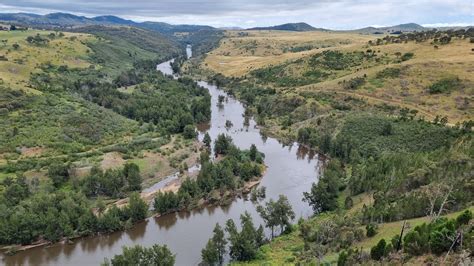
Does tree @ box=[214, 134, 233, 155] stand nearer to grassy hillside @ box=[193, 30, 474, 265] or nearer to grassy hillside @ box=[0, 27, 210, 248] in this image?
grassy hillside @ box=[0, 27, 210, 248]

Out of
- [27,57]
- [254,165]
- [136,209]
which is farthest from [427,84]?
[27,57]

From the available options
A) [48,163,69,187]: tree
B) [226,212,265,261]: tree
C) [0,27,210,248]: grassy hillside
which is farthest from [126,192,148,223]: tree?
[48,163,69,187]: tree

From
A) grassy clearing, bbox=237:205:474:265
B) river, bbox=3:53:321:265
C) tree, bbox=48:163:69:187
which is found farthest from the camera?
tree, bbox=48:163:69:187

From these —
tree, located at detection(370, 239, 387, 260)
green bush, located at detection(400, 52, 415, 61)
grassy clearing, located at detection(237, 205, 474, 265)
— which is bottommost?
grassy clearing, located at detection(237, 205, 474, 265)

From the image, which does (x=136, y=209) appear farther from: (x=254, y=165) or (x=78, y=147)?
(x=78, y=147)

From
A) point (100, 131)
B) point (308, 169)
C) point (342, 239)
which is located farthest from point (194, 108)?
point (342, 239)

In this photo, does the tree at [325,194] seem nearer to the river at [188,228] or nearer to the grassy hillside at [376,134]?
the grassy hillside at [376,134]

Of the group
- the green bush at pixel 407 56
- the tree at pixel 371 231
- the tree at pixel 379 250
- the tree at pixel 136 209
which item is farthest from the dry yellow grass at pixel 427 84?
the tree at pixel 136 209
